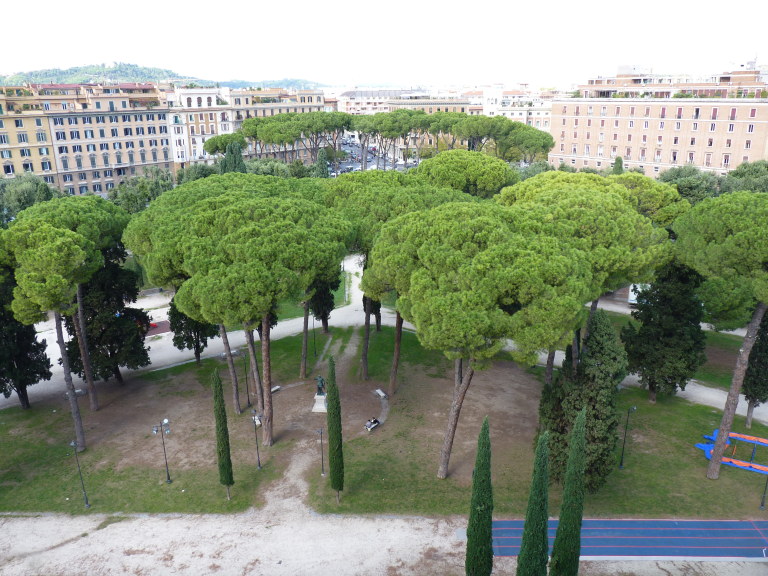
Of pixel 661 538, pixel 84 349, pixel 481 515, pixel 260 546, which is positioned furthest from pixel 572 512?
pixel 84 349

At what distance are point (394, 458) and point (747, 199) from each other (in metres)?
19.7

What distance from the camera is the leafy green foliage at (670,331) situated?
30.1 metres

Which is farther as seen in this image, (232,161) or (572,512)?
(232,161)

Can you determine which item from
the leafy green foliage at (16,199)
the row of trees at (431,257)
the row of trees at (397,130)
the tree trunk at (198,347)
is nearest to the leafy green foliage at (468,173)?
the row of trees at (431,257)

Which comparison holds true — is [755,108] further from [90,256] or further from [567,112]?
[90,256]

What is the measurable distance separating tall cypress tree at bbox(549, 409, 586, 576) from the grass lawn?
513 centimetres

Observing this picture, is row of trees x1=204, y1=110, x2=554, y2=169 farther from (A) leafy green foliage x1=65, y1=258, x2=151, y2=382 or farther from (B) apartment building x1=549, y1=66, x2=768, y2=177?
(A) leafy green foliage x1=65, y1=258, x2=151, y2=382

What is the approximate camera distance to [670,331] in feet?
100

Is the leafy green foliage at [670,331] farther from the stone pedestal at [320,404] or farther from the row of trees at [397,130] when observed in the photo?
the row of trees at [397,130]

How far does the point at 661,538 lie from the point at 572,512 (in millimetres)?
6764

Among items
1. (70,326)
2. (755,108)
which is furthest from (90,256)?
(755,108)

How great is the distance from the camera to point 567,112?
293ft

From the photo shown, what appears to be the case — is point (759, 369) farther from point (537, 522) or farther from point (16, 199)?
point (16, 199)

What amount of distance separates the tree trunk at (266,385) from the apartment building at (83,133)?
213ft
